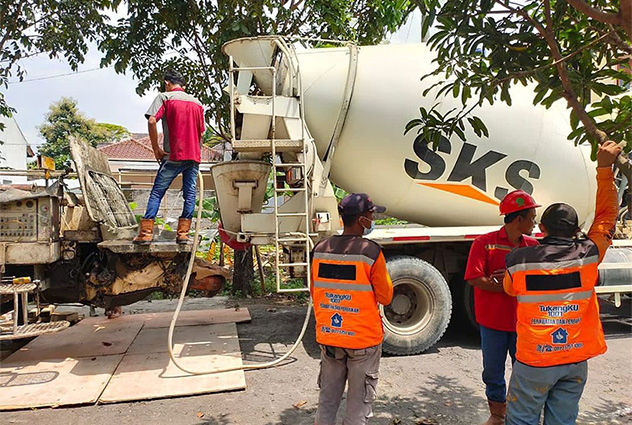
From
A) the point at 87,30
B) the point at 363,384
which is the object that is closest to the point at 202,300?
the point at 87,30

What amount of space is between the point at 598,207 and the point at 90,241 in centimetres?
425

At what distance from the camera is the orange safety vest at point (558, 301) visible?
229cm

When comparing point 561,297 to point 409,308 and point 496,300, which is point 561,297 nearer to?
point 496,300

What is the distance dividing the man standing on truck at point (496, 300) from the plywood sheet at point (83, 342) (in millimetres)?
3590

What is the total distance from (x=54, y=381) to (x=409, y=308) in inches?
136

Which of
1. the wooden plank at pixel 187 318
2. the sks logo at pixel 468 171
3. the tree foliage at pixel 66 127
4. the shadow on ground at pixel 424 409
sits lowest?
the wooden plank at pixel 187 318

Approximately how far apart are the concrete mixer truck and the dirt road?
0.45 metres

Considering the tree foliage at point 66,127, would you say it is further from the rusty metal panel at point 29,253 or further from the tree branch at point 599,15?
the tree branch at point 599,15

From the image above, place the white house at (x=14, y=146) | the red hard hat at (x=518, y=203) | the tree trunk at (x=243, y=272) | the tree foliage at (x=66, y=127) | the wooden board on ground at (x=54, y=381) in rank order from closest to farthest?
the red hard hat at (x=518, y=203) < the wooden board on ground at (x=54, y=381) < the tree trunk at (x=243, y=272) < the white house at (x=14, y=146) < the tree foliage at (x=66, y=127)

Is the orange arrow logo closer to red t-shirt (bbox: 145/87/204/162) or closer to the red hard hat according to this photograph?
the red hard hat

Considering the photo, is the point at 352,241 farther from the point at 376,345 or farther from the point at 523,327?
the point at 523,327

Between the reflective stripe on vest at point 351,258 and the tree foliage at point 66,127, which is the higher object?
the tree foliage at point 66,127

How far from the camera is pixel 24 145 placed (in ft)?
98.3

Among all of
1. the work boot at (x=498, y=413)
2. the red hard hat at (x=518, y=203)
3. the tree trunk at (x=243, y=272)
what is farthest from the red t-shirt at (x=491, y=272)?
the tree trunk at (x=243, y=272)
